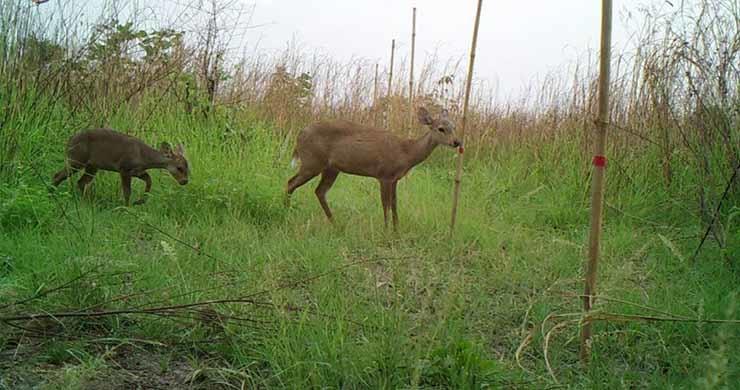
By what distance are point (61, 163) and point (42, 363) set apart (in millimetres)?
→ 3278

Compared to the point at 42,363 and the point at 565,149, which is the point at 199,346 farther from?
the point at 565,149

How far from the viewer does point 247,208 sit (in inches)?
195

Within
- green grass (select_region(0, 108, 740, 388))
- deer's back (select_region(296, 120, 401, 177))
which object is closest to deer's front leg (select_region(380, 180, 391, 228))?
deer's back (select_region(296, 120, 401, 177))

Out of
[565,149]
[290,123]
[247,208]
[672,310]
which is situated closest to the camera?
[672,310]


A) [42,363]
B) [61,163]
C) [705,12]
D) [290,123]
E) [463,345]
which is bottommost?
[42,363]

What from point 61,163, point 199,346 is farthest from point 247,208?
point 199,346

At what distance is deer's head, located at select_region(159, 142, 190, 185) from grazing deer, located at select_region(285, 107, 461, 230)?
2.72 ft

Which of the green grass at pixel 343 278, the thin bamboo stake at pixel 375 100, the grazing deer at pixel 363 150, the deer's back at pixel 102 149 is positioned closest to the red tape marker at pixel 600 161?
the green grass at pixel 343 278

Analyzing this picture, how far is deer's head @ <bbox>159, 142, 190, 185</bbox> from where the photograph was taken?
531 centimetres

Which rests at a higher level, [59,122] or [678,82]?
[678,82]

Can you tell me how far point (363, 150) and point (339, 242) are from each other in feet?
3.74

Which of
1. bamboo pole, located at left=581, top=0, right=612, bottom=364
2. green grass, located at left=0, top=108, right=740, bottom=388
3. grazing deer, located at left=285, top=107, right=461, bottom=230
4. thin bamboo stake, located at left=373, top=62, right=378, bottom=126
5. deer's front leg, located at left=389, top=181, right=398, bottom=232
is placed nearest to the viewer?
bamboo pole, located at left=581, top=0, right=612, bottom=364

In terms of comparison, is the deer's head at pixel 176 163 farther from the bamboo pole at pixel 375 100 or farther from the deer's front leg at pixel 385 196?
the bamboo pole at pixel 375 100

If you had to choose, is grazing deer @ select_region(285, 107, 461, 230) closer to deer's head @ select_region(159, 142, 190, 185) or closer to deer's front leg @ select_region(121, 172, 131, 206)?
deer's head @ select_region(159, 142, 190, 185)
